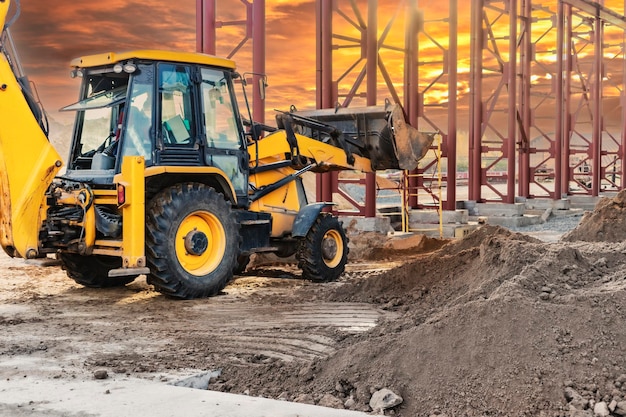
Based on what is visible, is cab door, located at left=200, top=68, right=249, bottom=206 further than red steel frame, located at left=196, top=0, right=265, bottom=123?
No

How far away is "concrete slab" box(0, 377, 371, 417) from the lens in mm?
4754

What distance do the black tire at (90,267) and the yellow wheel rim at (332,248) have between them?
9.03 ft

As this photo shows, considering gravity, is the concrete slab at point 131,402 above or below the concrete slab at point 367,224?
below

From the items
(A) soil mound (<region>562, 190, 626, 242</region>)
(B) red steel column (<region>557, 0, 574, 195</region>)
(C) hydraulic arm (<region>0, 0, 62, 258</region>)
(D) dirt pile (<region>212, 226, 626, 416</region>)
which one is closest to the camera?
(D) dirt pile (<region>212, 226, 626, 416</region>)

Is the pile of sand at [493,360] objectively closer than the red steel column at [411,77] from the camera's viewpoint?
Yes

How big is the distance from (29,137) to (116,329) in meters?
2.43

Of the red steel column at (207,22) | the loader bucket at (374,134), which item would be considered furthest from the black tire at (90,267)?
the red steel column at (207,22)

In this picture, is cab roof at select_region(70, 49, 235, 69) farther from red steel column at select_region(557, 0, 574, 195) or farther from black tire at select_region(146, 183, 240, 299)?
red steel column at select_region(557, 0, 574, 195)

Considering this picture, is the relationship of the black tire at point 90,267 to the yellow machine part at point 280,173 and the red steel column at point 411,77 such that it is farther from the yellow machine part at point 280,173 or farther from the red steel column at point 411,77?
the red steel column at point 411,77

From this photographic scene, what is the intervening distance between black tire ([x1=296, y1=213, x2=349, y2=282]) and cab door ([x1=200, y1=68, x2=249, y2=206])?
1185 millimetres

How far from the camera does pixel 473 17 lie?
20609mm

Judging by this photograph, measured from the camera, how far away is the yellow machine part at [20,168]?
8.28 meters

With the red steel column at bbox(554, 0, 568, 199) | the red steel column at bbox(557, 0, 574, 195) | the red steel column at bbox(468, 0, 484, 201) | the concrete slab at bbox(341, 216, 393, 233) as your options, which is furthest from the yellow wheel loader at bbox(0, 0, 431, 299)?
the red steel column at bbox(557, 0, 574, 195)

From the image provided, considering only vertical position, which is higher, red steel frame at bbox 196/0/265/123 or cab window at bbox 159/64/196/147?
red steel frame at bbox 196/0/265/123
